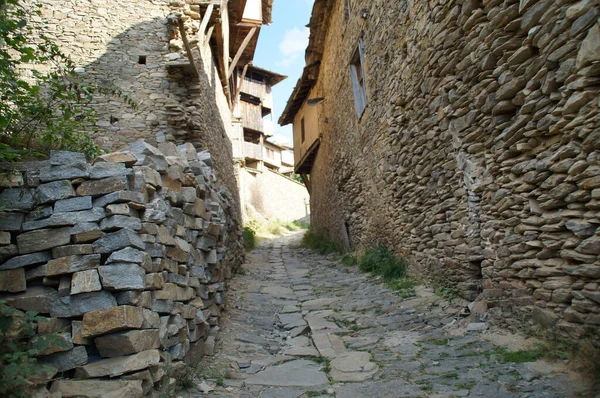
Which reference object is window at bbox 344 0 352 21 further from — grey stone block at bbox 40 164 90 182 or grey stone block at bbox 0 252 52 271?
grey stone block at bbox 0 252 52 271

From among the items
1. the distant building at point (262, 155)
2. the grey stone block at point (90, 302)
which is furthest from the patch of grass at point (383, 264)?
the distant building at point (262, 155)

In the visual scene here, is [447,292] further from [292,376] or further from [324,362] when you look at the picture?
[292,376]

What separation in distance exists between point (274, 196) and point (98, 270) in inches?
868

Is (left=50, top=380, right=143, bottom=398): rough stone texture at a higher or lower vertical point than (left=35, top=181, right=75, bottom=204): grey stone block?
lower

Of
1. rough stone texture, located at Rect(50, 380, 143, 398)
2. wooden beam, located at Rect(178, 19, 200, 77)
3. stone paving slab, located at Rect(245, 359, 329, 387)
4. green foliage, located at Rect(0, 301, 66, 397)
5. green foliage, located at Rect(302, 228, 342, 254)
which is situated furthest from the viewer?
green foliage, located at Rect(302, 228, 342, 254)

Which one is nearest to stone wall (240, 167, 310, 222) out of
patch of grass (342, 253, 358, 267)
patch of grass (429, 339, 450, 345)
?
patch of grass (342, 253, 358, 267)

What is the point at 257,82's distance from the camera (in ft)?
84.6

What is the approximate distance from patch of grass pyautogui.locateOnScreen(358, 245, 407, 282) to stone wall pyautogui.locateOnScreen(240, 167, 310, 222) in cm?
1269

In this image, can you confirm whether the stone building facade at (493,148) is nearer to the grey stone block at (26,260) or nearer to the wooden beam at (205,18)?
the wooden beam at (205,18)

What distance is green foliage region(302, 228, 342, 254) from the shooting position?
37.4 feet

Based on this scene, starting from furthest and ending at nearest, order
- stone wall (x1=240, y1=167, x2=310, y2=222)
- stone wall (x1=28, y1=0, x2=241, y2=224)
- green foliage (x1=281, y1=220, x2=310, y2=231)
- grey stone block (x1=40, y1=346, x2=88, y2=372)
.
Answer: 1. stone wall (x1=240, y1=167, x2=310, y2=222)
2. green foliage (x1=281, y1=220, x2=310, y2=231)
3. stone wall (x1=28, y1=0, x2=241, y2=224)
4. grey stone block (x1=40, y1=346, x2=88, y2=372)

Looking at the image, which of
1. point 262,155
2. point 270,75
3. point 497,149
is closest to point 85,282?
point 497,149

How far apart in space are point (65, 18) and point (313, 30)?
20.8ft

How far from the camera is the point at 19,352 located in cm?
214
